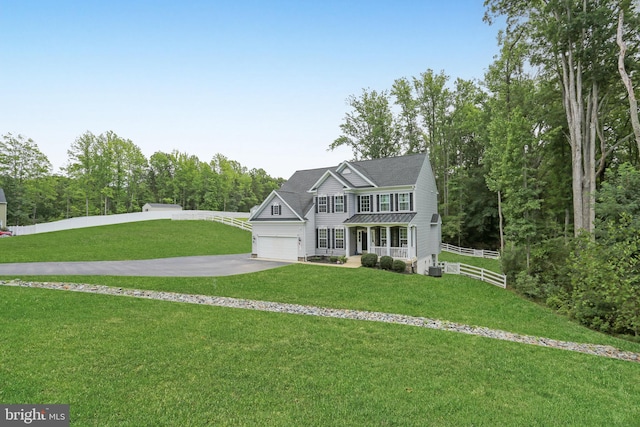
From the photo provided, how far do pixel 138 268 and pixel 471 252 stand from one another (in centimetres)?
3115

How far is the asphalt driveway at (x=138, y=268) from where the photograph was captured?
52.9 ft

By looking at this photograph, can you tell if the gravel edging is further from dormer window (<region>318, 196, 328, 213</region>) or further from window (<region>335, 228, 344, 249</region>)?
dormer window (<region>318, 196, 328, 213</region>)

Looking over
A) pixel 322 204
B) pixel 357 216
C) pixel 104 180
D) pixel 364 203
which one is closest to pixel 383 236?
pixel 357 216

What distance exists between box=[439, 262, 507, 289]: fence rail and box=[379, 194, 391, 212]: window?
5605 millimetres

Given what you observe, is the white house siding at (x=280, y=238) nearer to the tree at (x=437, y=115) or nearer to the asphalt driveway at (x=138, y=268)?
the asphalt driveway at (x=138, y=268)

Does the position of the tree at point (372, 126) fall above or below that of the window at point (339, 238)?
above

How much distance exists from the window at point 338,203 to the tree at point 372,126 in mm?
20001

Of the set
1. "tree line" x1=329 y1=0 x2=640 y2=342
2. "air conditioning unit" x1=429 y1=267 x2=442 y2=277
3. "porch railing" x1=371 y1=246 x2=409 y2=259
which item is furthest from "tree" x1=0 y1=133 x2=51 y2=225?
"tree line" x1=329 y1=0 x2=640 y2=342

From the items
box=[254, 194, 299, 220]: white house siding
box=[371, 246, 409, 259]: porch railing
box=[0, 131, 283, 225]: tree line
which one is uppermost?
box=[0, 131, 283, 225]: tree line

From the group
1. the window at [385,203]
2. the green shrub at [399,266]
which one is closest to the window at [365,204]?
the window at [385,203]

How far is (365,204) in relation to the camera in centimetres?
2241

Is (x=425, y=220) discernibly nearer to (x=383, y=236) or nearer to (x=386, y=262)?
(x=383, y=236)

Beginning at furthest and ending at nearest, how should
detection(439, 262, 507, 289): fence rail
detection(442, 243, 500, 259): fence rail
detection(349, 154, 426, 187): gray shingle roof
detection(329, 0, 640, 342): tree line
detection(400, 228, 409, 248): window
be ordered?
detection(442, 243, 500, 259): fence rail < detection(349, 154, 426, 187): gray shingle roof < detection(400, 228, 409, 248): window < detection(439, 262, 507, 289): fence rail < detection(329, 0, 640, 342): tree line

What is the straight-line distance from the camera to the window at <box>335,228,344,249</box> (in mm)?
22375
